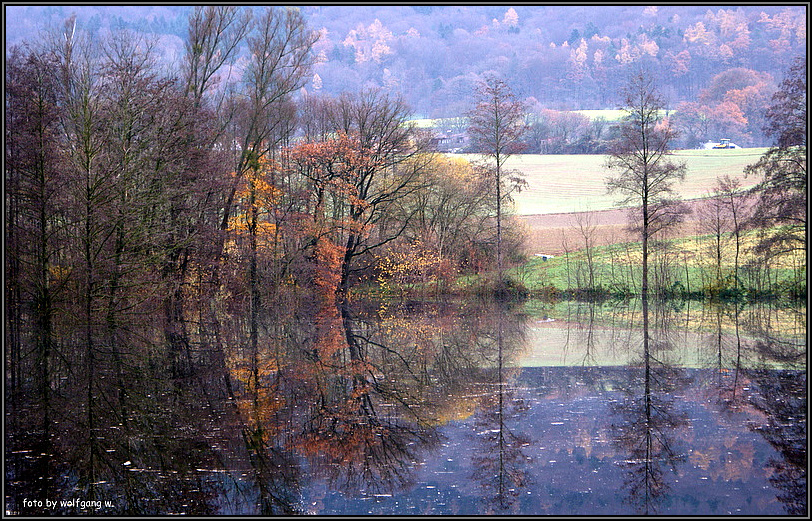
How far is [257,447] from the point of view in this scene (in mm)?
9617

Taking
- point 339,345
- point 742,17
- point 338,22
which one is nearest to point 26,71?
point 339,345

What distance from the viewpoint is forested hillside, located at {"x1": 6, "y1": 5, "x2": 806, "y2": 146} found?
273 ft

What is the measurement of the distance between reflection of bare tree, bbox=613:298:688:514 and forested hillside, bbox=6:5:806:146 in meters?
69.0

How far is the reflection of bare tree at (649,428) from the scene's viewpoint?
27.0ft

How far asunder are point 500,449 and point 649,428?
2.43m

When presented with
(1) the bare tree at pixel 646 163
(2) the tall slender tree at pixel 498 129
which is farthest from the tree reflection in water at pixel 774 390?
(2) the tall slender tree at pixel 498 129

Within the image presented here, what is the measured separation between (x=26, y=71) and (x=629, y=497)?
23.9 m

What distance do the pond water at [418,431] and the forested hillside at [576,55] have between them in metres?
64.9

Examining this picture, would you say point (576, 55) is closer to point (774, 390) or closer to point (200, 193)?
point (200, 193)

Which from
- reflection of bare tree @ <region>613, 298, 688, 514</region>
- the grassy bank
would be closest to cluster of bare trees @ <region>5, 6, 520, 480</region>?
the grassy bank

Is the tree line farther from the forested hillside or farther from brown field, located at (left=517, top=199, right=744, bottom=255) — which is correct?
the forested hillside

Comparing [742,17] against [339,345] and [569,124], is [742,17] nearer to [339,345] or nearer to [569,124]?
[569,124]

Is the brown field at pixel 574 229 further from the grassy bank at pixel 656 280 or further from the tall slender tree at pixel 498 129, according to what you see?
the tall slender tree at pixel 498 129

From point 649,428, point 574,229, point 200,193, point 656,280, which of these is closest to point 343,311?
point 200,193
